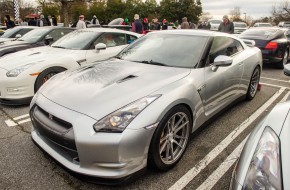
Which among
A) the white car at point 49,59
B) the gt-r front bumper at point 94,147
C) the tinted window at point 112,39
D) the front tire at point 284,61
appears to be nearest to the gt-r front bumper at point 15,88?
the white car at point 49,59

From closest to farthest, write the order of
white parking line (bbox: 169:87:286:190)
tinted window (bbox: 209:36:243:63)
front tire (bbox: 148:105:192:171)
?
1. front tire (bbox: 148:105:192:171)
2. white parking line (bbox: 169:87:286:190)
3. tinted window (bbox: 209:36:243:63)

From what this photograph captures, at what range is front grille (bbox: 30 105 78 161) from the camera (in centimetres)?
229

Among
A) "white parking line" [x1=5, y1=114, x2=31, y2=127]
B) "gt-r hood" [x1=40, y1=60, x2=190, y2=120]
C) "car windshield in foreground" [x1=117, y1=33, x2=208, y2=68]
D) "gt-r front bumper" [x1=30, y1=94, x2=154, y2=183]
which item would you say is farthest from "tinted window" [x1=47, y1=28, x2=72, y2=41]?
"gt-r front bumper" [x1=30, y1=94, x2=154, y2=183]

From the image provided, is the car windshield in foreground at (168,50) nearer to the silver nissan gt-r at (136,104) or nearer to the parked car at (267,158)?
the silver nissan gt-r at (136,104)

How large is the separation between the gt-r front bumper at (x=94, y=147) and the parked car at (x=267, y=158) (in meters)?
0.89

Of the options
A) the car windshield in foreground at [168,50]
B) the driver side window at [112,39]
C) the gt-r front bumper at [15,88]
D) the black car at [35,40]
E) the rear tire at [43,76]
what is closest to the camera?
the car windshield in foreground at [168,50]

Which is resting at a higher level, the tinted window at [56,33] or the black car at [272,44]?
the tinted window at [56,33]

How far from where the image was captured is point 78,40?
577 centimetres

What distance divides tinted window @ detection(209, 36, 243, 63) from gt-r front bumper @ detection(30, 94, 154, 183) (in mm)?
1748

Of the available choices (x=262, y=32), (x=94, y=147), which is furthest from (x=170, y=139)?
(x=262, y=32)

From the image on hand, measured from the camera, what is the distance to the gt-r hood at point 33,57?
4.82m

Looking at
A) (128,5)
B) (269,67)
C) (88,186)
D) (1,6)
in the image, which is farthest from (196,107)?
(1,6)

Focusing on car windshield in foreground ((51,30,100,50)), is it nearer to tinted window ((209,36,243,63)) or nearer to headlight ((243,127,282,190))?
tinted window ((209,36,243,63))

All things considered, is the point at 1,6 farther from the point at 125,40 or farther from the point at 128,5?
the point at 125,40
